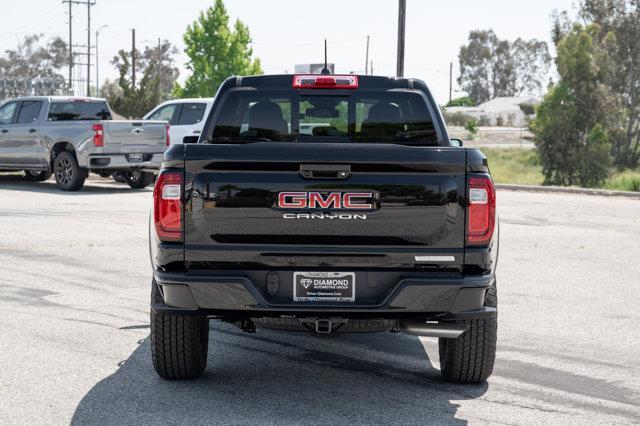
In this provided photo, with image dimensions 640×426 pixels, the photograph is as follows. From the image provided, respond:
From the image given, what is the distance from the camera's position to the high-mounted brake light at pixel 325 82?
251 inches

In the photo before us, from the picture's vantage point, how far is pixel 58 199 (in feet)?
62.7

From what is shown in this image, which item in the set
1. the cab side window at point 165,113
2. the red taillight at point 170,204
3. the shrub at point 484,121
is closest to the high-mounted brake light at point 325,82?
the red taillight at point 170,204

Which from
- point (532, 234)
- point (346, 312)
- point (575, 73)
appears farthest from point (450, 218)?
point (575, 73)

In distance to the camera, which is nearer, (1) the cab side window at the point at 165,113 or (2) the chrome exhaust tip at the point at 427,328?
(2) the chrome exhaust tip at the point at 427,328

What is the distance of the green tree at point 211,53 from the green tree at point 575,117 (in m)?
21.1

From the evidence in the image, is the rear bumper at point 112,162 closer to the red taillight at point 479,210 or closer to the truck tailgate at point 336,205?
the truck tailgate at point 336,205

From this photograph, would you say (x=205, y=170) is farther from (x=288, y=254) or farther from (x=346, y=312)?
(x=346, y=312)

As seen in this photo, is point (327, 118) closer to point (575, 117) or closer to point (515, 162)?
point (575, 117)

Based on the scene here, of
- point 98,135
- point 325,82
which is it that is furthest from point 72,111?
point 325,82

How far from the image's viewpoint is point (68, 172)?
21.2 metres

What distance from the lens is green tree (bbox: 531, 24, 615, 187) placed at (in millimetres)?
41375

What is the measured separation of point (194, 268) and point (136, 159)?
1600 centimetres

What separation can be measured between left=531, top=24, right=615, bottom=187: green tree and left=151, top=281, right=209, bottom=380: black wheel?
37224 millimetres

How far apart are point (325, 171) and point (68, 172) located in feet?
56.1
